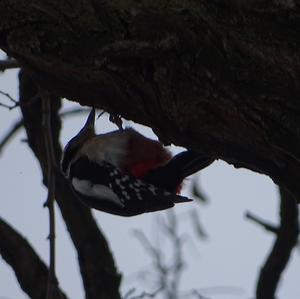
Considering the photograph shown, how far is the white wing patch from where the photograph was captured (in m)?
3.94

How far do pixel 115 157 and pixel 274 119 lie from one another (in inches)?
97.5

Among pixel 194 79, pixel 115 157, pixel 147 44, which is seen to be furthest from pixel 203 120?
pixel 115 157

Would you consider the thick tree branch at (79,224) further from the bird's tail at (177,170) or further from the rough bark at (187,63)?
the rough bark at (187,63)

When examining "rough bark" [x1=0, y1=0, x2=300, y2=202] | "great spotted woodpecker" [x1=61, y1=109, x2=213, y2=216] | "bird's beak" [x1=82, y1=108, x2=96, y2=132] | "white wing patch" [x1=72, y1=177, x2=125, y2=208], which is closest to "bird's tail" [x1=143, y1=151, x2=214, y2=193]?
"great spotted woodpecker" [x1=61, y1=109, x2=213, y2=216]

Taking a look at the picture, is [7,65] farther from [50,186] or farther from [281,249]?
[281,249]

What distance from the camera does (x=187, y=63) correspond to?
1.92 m

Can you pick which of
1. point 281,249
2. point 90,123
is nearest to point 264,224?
point 281,249

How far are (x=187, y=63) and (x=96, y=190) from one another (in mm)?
2236

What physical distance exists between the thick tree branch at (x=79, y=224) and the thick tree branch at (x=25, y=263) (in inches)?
8.4

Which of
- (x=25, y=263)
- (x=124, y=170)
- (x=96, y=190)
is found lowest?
(x=25, y=263)

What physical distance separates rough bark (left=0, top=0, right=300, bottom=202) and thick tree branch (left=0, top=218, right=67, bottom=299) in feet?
4.25

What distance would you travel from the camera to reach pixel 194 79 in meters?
1.96

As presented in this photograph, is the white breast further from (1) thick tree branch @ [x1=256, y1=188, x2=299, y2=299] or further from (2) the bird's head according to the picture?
(1) thick tree branch @ [x1=256, y1=188, x2=299, y2=299]

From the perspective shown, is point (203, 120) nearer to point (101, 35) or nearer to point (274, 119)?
point (274, 119)
